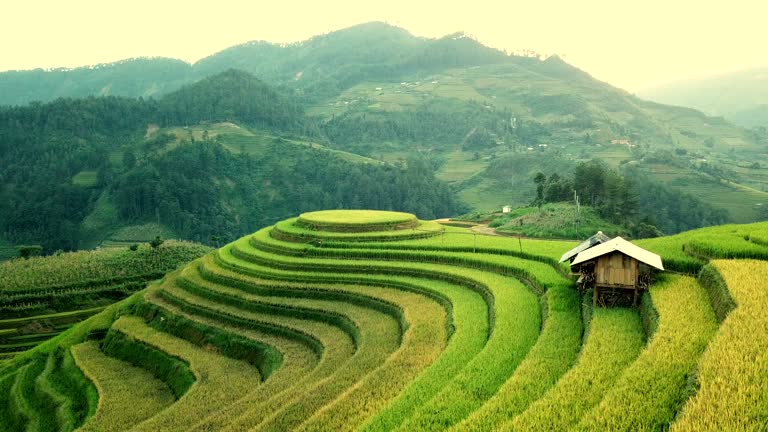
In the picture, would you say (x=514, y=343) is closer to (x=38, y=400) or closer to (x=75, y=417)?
(x=75, y=417)

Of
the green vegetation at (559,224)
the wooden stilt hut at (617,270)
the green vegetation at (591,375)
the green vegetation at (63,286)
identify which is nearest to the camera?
the green vegetation at (591,375)

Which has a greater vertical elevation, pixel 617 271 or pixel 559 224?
pixel 617 271

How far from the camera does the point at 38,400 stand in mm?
24812

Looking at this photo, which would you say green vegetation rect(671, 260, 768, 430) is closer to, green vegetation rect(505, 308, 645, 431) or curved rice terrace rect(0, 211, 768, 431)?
curved rice terrace rect(0, 211, 768, 431)

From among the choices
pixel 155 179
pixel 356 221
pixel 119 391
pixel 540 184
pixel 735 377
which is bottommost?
pixel 119 391

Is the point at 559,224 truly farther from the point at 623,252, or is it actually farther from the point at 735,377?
the point at 735,377

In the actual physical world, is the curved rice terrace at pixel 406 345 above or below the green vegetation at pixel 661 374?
below

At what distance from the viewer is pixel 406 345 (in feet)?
57.5

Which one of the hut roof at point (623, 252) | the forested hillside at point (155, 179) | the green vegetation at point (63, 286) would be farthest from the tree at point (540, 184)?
the forested hillside at point (155, 179)

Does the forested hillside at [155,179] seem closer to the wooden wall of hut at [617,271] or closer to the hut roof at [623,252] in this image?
the hut roof at [623,252]

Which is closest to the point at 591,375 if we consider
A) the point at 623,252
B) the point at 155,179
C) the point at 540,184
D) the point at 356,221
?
the point at 623,252

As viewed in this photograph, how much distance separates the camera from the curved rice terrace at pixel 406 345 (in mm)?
9953

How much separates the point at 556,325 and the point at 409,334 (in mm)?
5391

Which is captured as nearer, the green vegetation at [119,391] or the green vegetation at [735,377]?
the green vegetation at [735,377]
